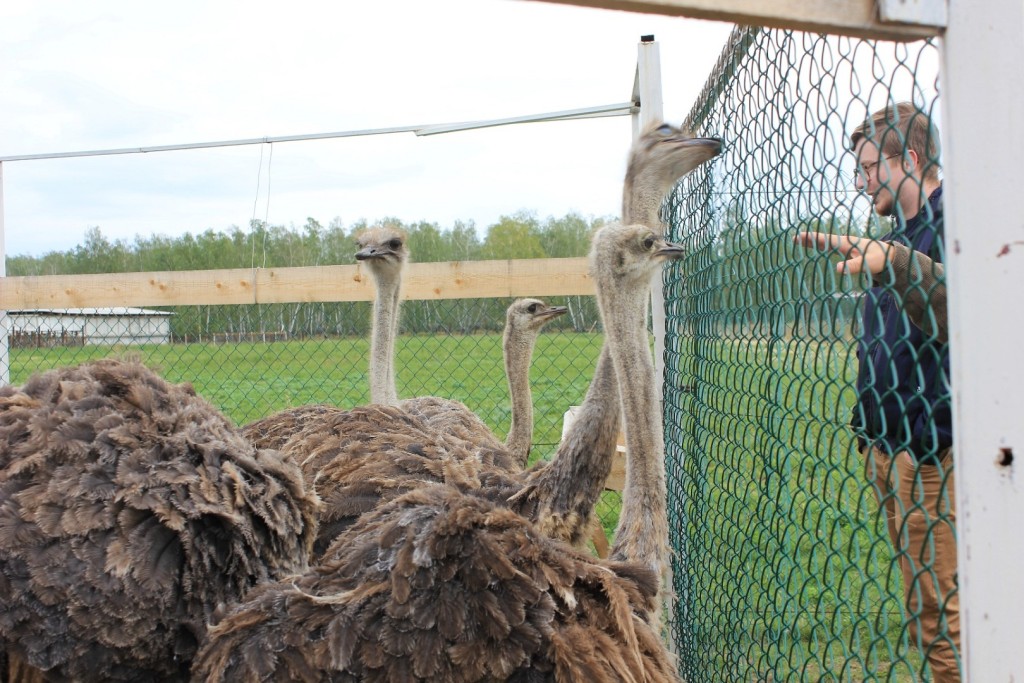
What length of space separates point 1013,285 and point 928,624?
6.27 ft

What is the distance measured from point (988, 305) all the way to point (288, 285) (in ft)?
14.9

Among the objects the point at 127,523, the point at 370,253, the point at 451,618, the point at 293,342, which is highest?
the point at 370,253

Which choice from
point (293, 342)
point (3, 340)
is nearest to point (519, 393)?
point (3, 340)

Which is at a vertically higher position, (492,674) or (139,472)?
(139,472)

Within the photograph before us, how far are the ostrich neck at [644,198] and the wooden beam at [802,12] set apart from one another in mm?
1790

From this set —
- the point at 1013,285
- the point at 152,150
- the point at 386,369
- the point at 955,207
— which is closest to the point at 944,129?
the point at 955,207

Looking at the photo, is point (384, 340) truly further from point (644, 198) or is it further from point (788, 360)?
point (788, 360)

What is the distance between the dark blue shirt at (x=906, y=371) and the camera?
1.31 metres

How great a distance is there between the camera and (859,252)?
145cm

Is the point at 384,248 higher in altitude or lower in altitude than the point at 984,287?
higher

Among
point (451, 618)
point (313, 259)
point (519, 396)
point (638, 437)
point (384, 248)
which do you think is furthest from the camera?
point (313, 259)

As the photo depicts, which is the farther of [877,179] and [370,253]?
[370,253]

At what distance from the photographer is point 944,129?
3.67 ft

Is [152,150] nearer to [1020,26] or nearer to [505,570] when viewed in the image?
[505,570]
